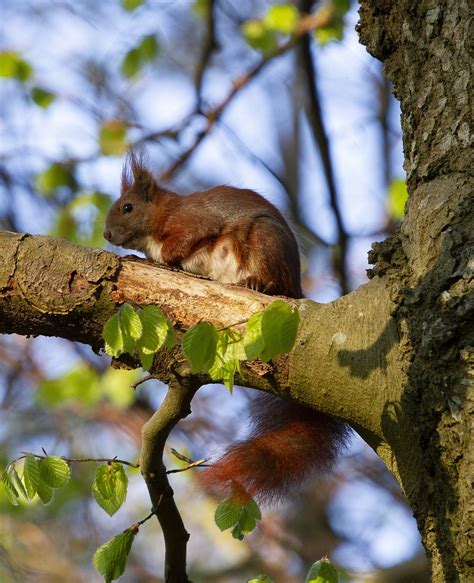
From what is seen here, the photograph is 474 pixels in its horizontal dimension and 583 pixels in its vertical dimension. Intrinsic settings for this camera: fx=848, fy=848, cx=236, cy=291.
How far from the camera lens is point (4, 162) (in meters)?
6.51

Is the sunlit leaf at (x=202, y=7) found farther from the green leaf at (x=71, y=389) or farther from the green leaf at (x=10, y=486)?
the green leaf at (x=10, y=486)

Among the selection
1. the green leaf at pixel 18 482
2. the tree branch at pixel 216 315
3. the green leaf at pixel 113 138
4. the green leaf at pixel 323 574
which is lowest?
the green leaf at pixel 323 574

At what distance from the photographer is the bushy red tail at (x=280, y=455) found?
2393 mm

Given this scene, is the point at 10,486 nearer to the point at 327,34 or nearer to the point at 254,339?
the point at 254,339

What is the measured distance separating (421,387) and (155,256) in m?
2.12

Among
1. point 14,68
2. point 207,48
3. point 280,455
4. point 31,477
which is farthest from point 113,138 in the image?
point 31,477

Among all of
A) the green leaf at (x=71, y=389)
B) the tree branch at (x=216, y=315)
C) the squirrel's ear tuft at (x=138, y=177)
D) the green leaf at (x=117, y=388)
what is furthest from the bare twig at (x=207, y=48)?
the tree branch at (x=216, y=315)

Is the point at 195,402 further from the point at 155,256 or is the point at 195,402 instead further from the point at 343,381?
the point at 343,381

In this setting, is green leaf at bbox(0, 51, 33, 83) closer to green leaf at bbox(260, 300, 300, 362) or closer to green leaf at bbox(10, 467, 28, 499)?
green leaf at bbox(10, 467, 28, 499)

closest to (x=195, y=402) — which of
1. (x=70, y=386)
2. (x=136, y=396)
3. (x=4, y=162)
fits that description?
(x=136, y=396)

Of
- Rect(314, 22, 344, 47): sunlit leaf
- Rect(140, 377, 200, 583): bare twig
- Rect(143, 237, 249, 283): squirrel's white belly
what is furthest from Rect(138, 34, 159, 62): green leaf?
Rect(140, 377, 200, 583): bare twig

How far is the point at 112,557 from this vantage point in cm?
196

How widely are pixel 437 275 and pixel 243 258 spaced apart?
1.41m

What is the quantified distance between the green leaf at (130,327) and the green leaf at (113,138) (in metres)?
4.13
